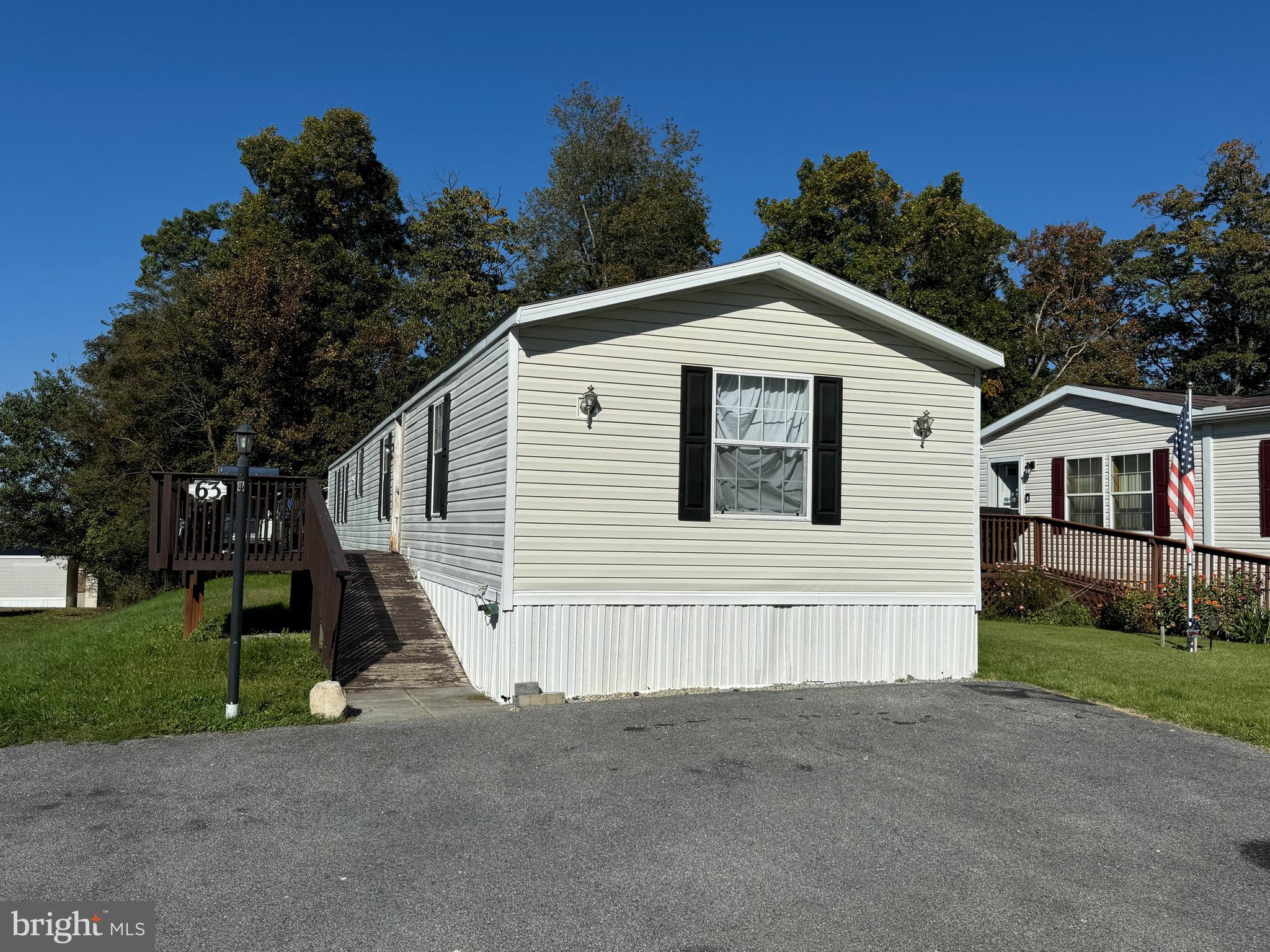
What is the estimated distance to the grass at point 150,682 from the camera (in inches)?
290

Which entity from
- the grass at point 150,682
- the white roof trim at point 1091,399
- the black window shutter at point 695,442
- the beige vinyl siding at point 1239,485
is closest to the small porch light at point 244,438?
the grass at point 150,682

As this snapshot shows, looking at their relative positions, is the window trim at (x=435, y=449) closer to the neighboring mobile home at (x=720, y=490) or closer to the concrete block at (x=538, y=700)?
the neighboring mobile home at (x=720, y=490)

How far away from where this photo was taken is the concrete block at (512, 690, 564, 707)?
8.41 metres

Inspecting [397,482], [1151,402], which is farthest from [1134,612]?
[397,482]

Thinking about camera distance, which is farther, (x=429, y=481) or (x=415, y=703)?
(x=429, y=481)

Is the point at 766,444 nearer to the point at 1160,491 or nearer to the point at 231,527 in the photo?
the point at 231,527

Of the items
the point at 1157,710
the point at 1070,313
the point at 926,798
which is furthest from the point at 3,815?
the point at 1070,313

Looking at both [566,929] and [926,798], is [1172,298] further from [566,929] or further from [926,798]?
[566,929]

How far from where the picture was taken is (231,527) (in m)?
11.2

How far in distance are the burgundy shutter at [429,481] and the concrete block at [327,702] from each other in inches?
188

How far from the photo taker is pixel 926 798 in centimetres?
573

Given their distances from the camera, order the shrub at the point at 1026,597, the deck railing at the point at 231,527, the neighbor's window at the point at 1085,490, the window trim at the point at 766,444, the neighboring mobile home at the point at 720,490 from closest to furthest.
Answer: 1. the neighboring mobile home at the point at 720,490
2. the window trim at the point at 766,444
3. the deck railing at the point at 231,527
4. the shrub at the point at 1026,597
5. the neighbor's window at the point at 1085,490

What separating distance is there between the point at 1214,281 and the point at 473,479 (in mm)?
30580

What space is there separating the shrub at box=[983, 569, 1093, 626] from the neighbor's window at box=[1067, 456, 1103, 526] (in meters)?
2.29
